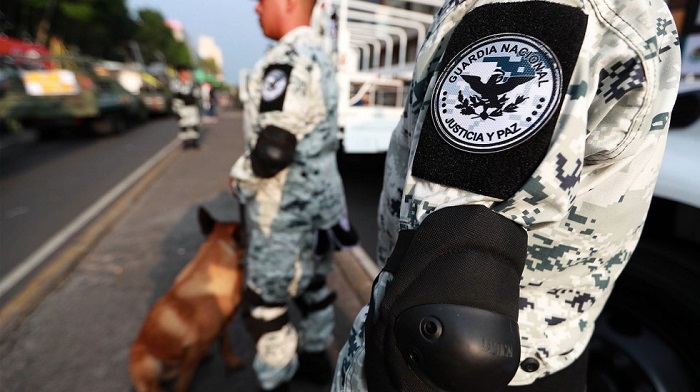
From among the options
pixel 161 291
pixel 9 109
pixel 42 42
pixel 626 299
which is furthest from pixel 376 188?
pixel 42 42

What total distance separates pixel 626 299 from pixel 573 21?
1245mm

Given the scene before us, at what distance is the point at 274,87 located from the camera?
1.44 meters

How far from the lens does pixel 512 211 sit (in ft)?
1.60

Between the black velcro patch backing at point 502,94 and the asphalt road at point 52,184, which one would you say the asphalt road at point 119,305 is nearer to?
the asphalt road at point 52,184

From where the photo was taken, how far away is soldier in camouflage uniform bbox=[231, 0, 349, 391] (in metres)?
1.45

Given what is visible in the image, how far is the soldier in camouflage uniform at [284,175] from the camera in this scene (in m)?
1.45

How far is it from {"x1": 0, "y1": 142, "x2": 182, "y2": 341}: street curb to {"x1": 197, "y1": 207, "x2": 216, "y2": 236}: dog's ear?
1378 mm

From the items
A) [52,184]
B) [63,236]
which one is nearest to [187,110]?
[52,184]

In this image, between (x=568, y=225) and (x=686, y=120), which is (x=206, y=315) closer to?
(x=568, y=225)

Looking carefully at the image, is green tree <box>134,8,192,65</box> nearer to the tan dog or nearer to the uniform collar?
the tan dog

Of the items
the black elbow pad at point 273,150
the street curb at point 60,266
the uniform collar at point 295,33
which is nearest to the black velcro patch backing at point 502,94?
the black elbow pad at point 273,150

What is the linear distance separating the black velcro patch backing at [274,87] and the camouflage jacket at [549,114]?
943 mm

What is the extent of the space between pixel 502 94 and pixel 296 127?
110cm

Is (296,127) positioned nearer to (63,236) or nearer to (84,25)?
(63,236)
